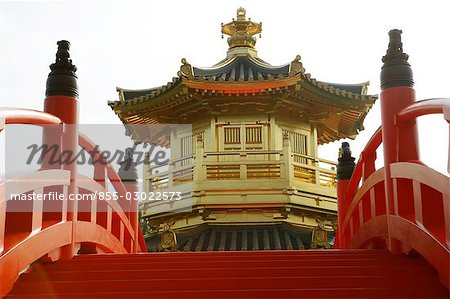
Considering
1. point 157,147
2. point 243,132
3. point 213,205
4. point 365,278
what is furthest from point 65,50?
point 157,147

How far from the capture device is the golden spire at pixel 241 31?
16469 millimetres

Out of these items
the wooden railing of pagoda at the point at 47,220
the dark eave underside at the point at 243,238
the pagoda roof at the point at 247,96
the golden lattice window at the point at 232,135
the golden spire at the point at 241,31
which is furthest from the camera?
the golden spire at the point at 241,31

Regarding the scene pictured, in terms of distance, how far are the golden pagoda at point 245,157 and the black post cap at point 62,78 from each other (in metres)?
8.18

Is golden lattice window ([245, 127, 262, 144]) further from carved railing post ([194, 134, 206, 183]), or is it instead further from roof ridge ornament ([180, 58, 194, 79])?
roof ridge ornament ([180, 58, 194, 79])

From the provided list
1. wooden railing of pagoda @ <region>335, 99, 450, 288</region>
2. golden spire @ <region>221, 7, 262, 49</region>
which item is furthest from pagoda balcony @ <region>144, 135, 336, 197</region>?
wooden railing of pagoda @ <region>335, 99, 450, 288</region>

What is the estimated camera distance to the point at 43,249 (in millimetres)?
3887

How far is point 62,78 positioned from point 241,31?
12.2 meters

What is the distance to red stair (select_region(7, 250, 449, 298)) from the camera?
326cm

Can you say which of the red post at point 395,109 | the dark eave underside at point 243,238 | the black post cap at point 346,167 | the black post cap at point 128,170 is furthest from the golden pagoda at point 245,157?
the red post at point 395,109

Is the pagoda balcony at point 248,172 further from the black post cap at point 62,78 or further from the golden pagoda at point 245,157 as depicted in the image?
the black post cap at point 62,78

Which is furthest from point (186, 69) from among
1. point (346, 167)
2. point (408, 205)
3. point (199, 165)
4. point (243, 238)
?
point (408, 205)

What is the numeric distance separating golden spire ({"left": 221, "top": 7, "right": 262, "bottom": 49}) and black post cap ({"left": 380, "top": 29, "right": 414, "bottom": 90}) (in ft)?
38.8

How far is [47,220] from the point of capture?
430 cm

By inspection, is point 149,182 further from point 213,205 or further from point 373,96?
point 373,96
